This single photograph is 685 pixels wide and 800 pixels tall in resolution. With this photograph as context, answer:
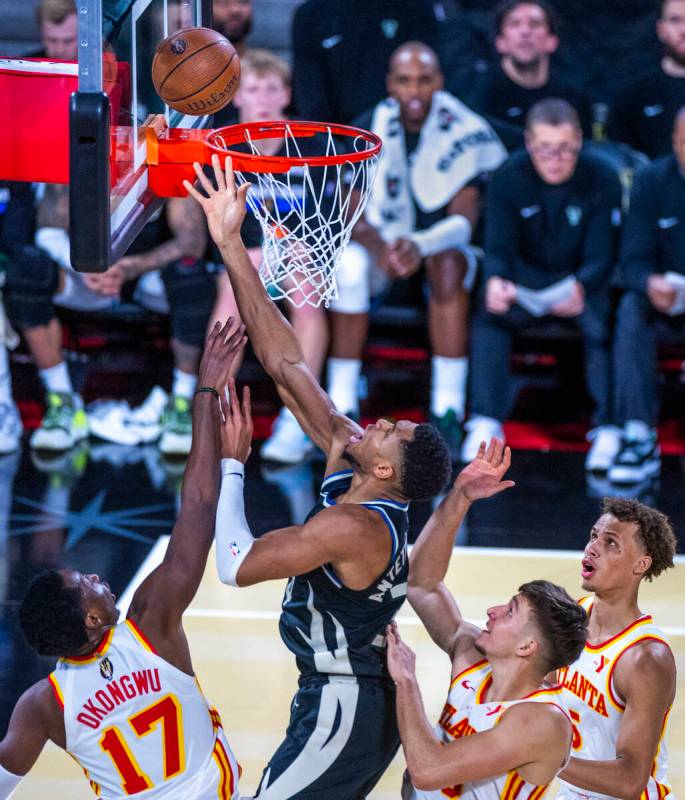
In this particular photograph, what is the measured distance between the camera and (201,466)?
13.1ft

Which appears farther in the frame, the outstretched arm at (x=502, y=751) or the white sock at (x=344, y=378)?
the white sock at (x=344, y=378)

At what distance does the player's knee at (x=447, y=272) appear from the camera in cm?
869

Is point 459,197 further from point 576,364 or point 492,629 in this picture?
point 492,629

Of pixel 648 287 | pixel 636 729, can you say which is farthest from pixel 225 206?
pixel 648 287

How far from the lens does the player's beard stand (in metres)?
8.74

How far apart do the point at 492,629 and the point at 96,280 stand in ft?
18.3

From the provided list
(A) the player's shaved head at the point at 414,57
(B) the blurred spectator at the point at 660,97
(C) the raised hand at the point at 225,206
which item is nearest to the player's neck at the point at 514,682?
(C) the raised hand at the point at 225,206

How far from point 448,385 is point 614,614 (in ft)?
15.3

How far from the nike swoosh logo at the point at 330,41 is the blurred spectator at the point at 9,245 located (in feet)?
7.39

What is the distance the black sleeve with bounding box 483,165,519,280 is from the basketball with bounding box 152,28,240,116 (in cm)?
428

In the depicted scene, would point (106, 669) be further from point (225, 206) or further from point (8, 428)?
point (8, 428)

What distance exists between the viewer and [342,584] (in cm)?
379

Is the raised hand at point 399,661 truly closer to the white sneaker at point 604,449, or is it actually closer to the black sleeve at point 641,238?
the white sneaker at point 604,449

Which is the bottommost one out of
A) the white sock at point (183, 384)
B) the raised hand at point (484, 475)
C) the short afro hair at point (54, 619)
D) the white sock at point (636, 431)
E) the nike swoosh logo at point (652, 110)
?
the white sock at point (636, 431)
